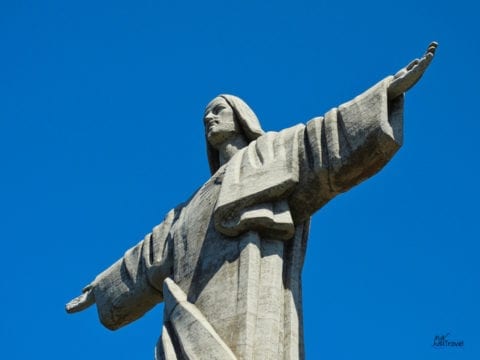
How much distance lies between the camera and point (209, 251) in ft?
35.9

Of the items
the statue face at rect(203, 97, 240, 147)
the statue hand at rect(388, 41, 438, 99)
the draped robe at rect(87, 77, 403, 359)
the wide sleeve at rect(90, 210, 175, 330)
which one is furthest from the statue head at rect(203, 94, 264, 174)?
the statue hand at rect(388, 41, 438, 99)

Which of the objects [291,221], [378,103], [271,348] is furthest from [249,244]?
[378,103]

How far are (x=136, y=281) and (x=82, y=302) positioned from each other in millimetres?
843

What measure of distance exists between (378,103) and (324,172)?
2.65ft

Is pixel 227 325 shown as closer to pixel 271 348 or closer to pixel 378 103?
pixel 271 348

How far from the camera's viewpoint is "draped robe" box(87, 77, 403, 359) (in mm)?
10164

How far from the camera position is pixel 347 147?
1061 cm

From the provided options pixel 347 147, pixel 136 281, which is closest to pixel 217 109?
pixel 136 281

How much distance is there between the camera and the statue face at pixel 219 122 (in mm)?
12094

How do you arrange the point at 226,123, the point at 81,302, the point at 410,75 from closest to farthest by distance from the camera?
the point at 410,75, the point at 226,123, the point at 81,302

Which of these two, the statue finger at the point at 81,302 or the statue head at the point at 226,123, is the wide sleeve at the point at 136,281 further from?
the statue head at the point at 226,123

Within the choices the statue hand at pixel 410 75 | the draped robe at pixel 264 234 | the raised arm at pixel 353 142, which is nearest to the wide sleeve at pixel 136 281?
the draped robe at pixel 264 234

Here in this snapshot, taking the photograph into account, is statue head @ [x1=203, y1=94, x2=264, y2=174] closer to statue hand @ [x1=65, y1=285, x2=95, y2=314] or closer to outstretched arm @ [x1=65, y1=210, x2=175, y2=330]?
outstretched arm @ [x1=65, y1=210, x2=175, y2=330]

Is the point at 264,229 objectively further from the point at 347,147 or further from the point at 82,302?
the point at 82,302
